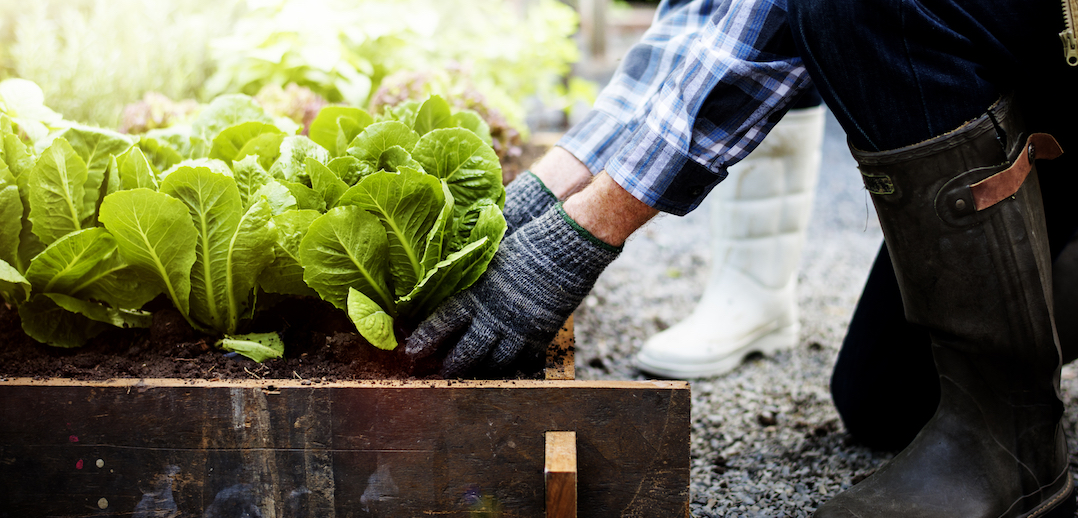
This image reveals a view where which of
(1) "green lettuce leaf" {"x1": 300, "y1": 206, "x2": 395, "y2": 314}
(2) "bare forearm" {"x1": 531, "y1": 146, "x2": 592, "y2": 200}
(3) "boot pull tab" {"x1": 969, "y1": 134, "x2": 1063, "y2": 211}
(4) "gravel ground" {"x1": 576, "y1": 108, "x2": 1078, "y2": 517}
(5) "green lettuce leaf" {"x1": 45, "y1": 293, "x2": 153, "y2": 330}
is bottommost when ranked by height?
(4) "gravel ground" {"x1": 576, "y1": 108, "x2": 1078, "y2": 517}

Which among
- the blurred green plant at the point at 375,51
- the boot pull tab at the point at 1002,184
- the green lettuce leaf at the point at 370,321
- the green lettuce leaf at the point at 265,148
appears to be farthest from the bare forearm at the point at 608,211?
the blurred green plant at the point at 375,51

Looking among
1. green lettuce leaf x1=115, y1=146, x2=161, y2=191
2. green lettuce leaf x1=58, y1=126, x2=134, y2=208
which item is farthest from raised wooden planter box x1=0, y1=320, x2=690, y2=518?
green lettuce leaf x1=58, y1=126, x2=134, y2=208

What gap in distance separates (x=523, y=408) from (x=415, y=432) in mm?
153

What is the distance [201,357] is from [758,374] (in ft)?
4.68

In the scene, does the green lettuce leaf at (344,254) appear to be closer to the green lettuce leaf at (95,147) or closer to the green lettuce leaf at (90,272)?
the green lettuce leaf at (90,272)

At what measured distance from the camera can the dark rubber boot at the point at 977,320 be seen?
3.10 feet

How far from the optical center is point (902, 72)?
93 centimetres

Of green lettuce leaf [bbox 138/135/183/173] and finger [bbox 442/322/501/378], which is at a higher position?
green lettuce leaf [bbox 138/135/183/173]

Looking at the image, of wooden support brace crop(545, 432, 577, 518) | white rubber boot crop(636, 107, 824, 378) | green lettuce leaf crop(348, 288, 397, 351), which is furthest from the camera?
white rubber boot crop(636, 107, 824, 378)

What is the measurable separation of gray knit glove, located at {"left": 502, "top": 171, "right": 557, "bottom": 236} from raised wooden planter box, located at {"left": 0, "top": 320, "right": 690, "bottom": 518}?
0.43 meters

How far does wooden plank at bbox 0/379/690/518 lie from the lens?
94 centimetres

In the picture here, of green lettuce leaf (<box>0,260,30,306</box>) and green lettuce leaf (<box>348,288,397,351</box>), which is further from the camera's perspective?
green lettuce leaf (<box>0,260,30,306</box>)

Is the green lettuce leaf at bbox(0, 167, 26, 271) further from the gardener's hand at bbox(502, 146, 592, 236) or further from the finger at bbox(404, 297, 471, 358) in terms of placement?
the gardener's hand at bbox(502, 146, 592, 236)

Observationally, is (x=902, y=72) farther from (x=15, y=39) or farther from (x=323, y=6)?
(x=15, y=39)
